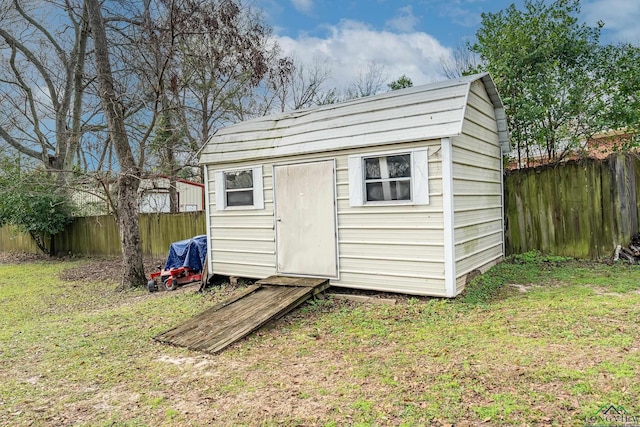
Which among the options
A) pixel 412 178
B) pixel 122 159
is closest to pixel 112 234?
pixel 122 159

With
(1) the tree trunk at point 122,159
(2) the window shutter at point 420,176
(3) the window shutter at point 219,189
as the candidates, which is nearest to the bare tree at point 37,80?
(1) the tree trunk at point 122,159

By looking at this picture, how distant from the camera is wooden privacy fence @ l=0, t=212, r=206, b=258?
1198 centimetres

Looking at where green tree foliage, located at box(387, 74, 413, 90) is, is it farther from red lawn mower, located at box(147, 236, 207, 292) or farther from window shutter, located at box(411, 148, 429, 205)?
window shutter, located at box(411, 148, 429, 205)

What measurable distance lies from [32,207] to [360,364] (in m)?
13.7

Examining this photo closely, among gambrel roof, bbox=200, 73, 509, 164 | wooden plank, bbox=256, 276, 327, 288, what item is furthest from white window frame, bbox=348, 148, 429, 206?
wooden plank, bbox=256, 276, 327, 288

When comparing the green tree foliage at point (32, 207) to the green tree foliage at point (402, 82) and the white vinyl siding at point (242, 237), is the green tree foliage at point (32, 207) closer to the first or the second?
the white vinyl siding at point (242, 237)

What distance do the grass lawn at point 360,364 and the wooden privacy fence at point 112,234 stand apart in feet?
19.0

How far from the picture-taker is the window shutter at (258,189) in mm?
7016

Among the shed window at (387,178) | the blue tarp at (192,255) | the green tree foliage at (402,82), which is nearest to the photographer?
the shed window at (387,178)

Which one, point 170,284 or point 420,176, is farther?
point 170,284

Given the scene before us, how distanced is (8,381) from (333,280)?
4.04 m

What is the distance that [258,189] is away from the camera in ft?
23.1

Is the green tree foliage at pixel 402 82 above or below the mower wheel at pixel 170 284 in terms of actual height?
above

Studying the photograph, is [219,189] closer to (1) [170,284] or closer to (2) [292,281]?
(1) [170,284]
